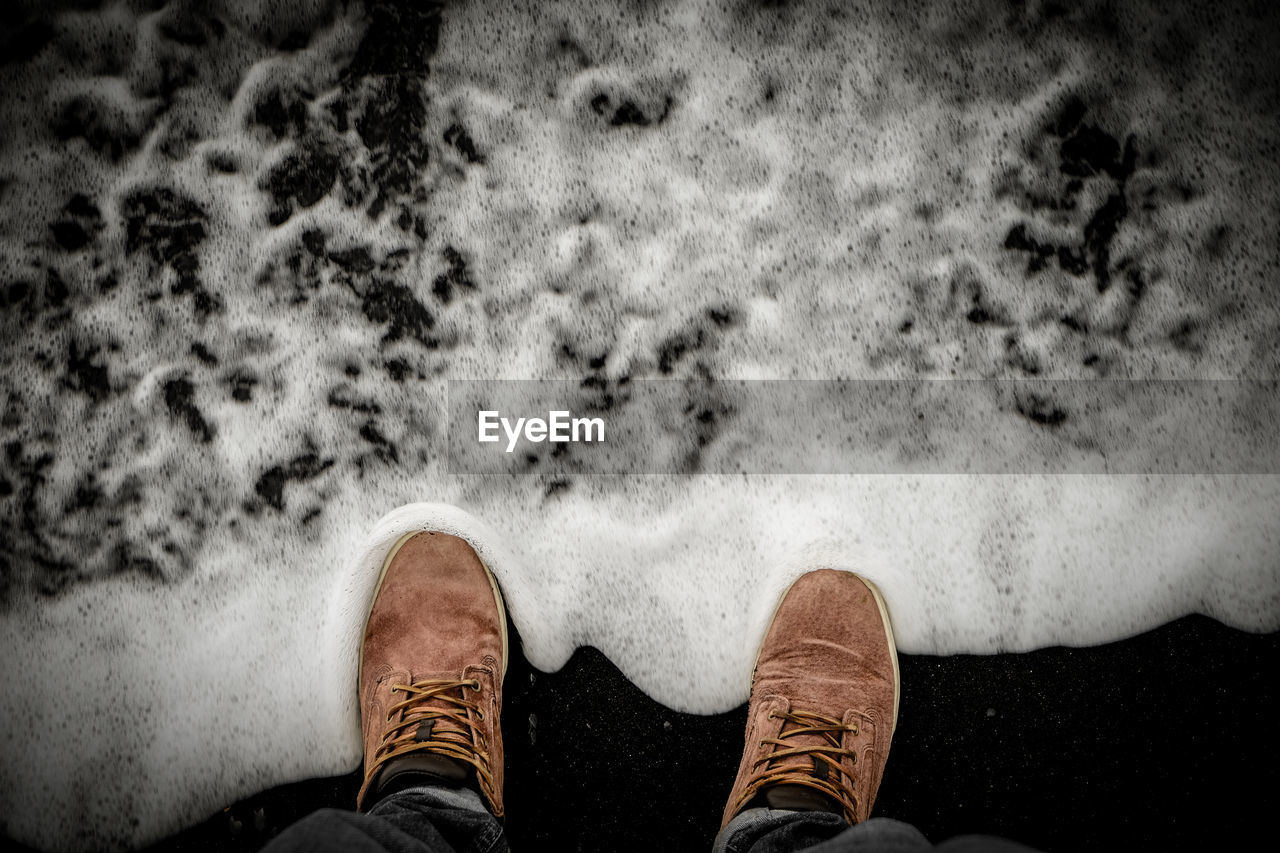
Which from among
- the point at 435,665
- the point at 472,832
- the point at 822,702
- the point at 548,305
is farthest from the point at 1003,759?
the point at 548,305

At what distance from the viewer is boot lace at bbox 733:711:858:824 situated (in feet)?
2.84

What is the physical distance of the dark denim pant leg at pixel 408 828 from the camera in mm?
639

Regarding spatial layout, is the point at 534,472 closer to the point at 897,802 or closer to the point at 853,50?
the point at 897,802

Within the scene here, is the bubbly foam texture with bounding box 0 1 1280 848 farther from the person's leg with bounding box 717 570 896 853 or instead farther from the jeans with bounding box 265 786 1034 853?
the jeans with bounding box 265 786 1034 853

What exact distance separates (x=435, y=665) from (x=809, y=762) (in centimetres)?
56

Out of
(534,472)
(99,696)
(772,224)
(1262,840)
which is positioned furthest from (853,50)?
(99,696)

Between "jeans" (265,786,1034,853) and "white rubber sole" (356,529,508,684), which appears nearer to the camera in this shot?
"jeans" (265,786,1034,853)

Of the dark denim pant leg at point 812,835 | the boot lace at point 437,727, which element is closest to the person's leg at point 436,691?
the boot lace at point 437,727

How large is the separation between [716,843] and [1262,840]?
0.78 metres

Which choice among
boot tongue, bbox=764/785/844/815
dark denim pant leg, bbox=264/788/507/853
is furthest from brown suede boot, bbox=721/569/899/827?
dark denim pant leg, bbox=264/788/507/853

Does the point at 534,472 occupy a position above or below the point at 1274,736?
above

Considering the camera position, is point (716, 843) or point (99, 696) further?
point (99, 696)

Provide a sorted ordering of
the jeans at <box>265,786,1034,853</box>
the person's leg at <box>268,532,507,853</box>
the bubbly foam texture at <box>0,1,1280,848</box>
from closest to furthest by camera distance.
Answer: the jeans at <box>265,786,1034,853</box>, the person's leg at <box>268,532,507,853</box>, the bubbly foam texture at <box>0,1,1280,848</box>

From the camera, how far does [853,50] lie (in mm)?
997
